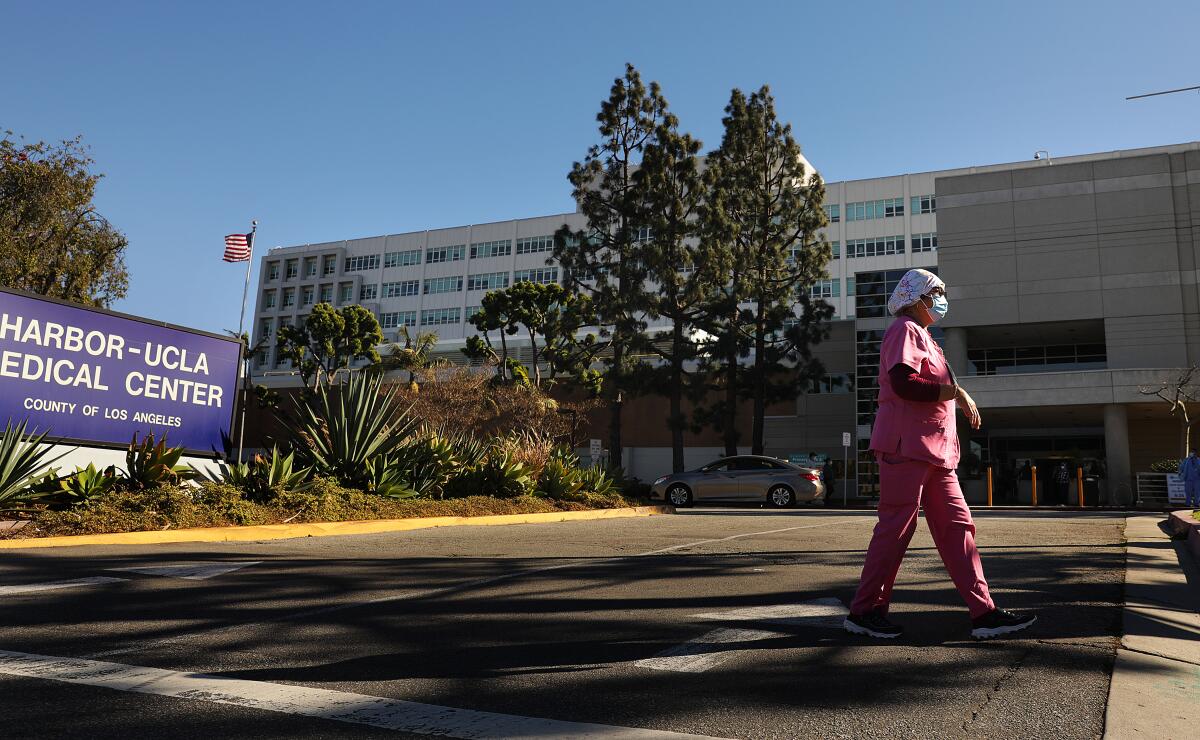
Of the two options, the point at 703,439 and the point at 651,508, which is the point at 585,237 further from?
the point at 651,508

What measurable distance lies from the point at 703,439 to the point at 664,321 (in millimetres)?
22968

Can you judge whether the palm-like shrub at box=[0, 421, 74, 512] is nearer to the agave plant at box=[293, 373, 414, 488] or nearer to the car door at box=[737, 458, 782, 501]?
the agave plant at box=[293, 373, 414, 488]

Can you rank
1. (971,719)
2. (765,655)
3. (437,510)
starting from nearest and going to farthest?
1. (971,719)
2. (765,655)
3. (437,510)

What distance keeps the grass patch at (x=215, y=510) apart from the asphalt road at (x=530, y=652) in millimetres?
1621

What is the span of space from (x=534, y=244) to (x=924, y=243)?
33.4 metres

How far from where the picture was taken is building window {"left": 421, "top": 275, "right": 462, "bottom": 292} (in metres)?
82.2

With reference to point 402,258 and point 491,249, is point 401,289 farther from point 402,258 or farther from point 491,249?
point 491,249

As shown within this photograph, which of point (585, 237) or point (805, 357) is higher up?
point (585, 237)

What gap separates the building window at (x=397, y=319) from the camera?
83.8 metres

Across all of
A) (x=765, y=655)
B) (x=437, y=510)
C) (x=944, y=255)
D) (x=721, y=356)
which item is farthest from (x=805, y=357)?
(x=765, y=655)

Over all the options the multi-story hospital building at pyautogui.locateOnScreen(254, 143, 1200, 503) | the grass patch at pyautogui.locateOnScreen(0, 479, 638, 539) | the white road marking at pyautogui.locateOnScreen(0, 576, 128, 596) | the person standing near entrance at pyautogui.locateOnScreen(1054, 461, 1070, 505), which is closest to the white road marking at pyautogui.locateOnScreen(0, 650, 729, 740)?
the white road marking at pyautogui.locateOnScreen(0, 576, 128, 596)

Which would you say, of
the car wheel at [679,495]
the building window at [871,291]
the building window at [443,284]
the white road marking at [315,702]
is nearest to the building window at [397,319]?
the building window at [443,284]

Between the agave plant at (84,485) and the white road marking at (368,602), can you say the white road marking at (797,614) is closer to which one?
the white road marking at (368,602)

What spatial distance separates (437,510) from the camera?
12.5 meters
